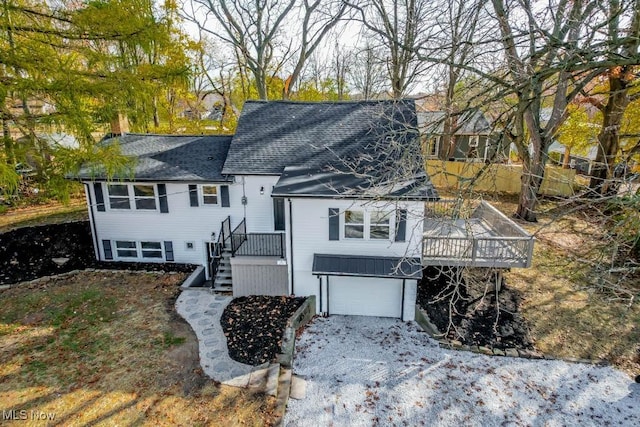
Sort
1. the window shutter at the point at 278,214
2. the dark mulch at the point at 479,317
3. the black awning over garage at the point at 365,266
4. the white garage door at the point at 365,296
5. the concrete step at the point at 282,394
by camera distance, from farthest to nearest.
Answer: the window shutter at the point at 278,214 → the white garage door at the point at 365,296 → the black awning over garage at the point at 365,266 → the dark mulch at the point at 479,317 → the concrete step at the point at 282,394

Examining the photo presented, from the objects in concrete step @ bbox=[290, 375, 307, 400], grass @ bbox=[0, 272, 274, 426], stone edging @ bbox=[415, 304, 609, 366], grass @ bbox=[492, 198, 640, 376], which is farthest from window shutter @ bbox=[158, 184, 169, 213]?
grass @ bbox=[492, 198, 640, 376]

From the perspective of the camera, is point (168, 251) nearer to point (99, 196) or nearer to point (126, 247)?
point (126, 247)

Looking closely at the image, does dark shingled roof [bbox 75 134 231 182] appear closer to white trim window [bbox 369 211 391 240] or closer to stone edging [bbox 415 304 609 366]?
white trim window [bbox 369 211 391 240]

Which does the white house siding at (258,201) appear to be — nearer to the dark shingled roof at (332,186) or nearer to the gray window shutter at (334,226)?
the dark shingled roof at (332,186)

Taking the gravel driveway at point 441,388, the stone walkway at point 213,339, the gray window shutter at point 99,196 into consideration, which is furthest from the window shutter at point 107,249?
the gravel driveway at point 441,388

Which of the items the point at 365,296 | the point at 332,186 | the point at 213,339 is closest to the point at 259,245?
the point at 332,186
